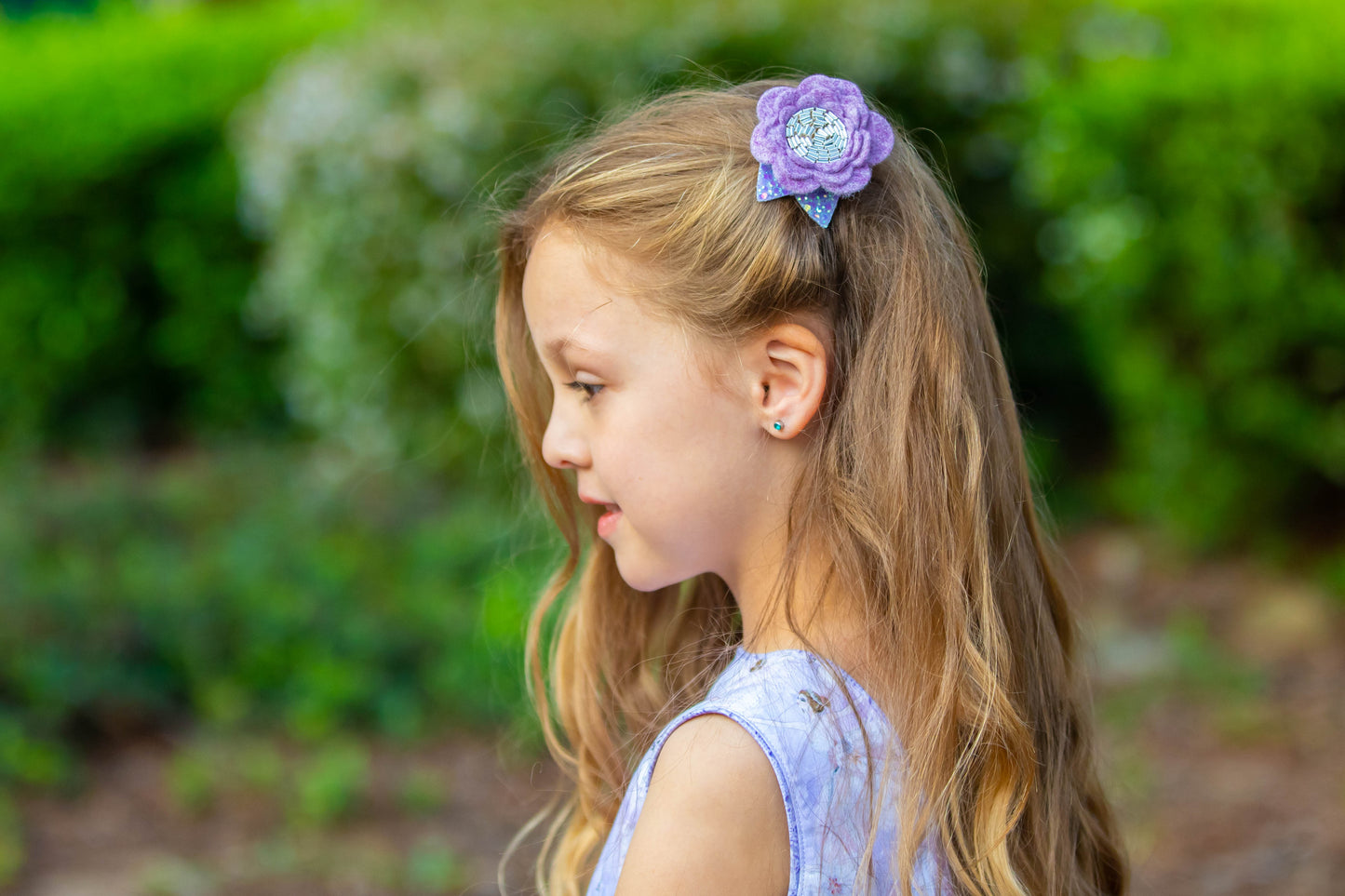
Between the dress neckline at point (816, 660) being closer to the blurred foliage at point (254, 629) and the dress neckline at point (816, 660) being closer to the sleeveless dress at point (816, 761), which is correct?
the sleeveless dress at point (816, 761)

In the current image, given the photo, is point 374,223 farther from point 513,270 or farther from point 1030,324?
point 513,270

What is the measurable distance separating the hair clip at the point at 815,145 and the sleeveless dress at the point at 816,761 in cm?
53

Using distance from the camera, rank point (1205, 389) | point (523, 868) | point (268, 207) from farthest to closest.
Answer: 1. point (268, 207)
2. point (1205, 389)
3. point (523, 868)

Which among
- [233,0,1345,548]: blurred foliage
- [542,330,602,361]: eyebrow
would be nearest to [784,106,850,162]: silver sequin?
[542,330,602,361]: eyebrow

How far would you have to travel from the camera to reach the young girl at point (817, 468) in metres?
1.42

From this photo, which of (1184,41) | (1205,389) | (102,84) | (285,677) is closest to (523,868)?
(285,677)

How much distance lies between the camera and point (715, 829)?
1324 mm

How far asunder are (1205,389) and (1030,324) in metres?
1.52

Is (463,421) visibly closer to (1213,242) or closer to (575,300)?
(1213,242)

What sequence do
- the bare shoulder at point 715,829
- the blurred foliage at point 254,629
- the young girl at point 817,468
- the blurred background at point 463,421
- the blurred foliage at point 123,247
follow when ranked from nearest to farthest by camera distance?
the bare shoulder at point 715,829, the young girl at point 817,468, the blurred background at point 463,421, the blurred foliage at point 254,629, the blurred foliage at point 123,247

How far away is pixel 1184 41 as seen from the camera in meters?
4.28

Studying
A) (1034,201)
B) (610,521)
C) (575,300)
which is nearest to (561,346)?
(575,300)

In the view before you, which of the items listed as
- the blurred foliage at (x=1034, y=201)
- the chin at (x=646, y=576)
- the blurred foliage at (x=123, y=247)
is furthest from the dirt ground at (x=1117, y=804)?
the blurred foliage at (x=123, y=247)

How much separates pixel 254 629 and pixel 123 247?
3373 millimetres
